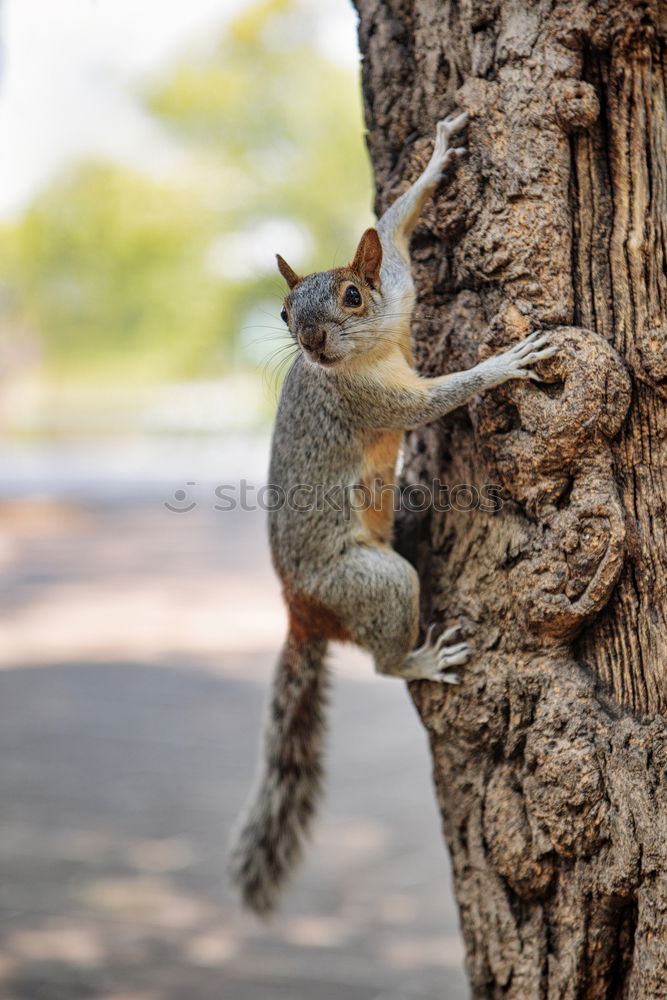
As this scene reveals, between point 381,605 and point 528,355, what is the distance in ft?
1.70

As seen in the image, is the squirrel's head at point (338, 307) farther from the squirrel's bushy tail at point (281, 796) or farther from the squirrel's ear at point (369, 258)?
the squirrel's bushy tail at point (281, 796)

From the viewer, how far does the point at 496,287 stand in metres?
1.48

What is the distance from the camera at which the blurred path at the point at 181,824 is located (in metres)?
2.55

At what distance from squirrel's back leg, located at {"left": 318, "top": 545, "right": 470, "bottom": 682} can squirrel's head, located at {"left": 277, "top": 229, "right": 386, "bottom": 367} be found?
0.36 meters

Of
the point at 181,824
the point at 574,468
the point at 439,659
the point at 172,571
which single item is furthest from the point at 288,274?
the point at 172,571

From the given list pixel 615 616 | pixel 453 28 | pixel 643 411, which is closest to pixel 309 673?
pixel 615 616

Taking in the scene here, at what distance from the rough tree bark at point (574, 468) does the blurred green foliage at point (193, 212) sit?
9223 mm

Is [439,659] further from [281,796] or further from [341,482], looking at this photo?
[281,796]

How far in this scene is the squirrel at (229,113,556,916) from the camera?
159 cm

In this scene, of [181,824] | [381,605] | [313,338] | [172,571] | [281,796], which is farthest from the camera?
[172,571]

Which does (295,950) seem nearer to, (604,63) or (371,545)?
(371,545)

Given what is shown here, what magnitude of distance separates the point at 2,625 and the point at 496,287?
486 centimetres

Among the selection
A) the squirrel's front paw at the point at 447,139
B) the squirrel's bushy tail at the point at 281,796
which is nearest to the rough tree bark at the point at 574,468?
the squirrel's front paw at the point at 447,139

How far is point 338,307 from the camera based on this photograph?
1.61 meters
